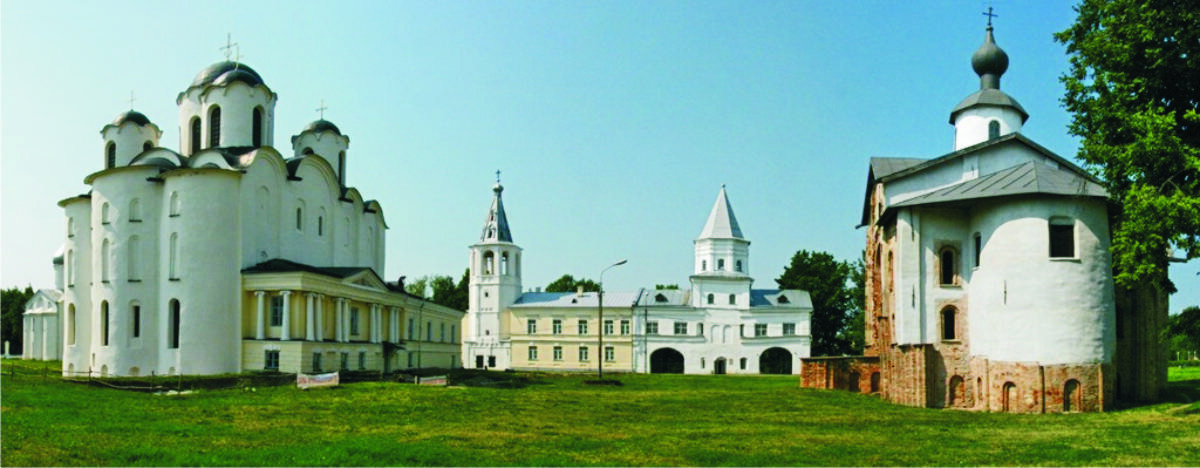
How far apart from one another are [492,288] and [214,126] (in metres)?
34.3

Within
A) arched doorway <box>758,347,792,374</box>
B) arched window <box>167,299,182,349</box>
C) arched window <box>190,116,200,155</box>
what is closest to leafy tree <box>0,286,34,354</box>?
arched window <box>190,116,200,155</box>

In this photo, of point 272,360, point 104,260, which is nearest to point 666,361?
point 272,360

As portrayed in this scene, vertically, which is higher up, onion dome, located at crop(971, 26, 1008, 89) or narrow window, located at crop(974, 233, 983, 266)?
onion dome, located at crop(971, 26, 1008, 89)

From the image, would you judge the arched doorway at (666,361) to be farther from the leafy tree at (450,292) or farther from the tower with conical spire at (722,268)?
the leafy tree at (450,292)

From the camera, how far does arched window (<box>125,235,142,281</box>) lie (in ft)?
124

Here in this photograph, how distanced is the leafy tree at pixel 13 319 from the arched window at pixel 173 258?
1996 inches

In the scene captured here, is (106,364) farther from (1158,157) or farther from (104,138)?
(1158,157)

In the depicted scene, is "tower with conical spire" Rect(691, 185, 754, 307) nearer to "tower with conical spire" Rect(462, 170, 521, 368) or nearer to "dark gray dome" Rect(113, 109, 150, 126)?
"tower with conical spire" Rect(462, 170, 521, 368)

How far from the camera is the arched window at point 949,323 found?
29172 mm

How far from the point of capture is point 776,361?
240 feet

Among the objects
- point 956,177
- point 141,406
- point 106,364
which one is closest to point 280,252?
point 106,364

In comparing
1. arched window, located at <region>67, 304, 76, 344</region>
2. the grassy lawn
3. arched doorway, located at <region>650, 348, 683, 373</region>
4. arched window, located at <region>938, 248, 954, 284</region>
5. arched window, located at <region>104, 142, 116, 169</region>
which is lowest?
arched doorway, located at <region>650, 348, 683, 373</region>

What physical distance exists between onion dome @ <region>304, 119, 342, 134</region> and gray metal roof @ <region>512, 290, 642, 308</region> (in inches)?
1119

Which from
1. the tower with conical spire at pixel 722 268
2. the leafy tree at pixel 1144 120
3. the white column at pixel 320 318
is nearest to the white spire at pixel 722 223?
the tower with conical spire at pixel 722 268
